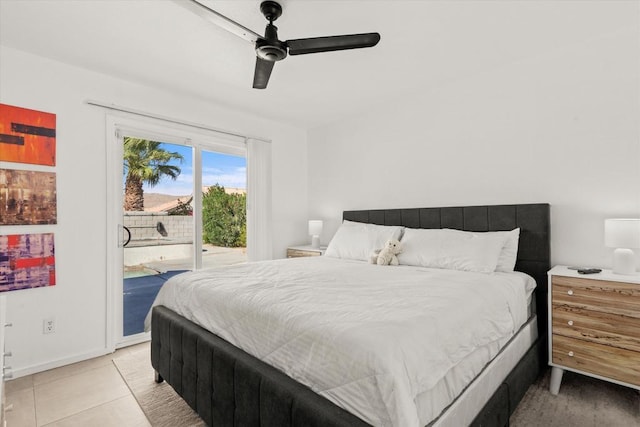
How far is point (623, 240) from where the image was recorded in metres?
2.02

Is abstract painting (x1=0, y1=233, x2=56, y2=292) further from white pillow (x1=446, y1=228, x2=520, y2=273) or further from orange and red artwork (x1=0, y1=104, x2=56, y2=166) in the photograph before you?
white pillow (x1=446, y1=228, x2=520, y2=273)

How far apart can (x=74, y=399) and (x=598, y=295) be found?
137 inches

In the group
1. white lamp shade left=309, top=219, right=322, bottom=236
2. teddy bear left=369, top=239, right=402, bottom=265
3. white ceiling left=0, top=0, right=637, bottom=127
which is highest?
white ceiling left=0, top=0, right=637, bottom=127

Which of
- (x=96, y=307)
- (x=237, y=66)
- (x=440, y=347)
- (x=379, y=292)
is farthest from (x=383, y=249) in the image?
(x=96, y=307)

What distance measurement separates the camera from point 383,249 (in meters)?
2.87

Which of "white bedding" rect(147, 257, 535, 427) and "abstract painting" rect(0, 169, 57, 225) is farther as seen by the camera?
"abstract painting" rect(0, 169, 57, 225)

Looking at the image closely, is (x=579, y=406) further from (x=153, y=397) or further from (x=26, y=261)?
(x=26, y=261)

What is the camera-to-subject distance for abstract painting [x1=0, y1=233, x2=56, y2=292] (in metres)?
2.42

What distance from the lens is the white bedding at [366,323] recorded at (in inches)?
42.1

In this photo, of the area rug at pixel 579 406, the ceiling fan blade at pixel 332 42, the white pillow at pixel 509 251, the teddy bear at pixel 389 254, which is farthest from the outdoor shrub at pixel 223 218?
the area rug at pixel 579 406

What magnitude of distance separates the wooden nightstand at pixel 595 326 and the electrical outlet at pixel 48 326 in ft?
12.5

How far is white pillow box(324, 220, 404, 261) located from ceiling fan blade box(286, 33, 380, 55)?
1.78 metres

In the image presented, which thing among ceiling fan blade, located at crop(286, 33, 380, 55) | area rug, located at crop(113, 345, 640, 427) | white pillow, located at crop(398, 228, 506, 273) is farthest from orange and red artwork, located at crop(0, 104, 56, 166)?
white pillow, located at crop(398, 228, 506, 273)

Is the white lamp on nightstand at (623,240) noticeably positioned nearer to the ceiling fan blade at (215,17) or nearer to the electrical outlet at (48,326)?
the ceiling fan blade at (215,17)
